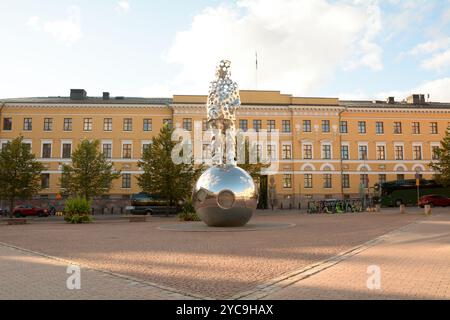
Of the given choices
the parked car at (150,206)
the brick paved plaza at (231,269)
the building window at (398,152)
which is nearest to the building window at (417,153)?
the building window at (398,152)

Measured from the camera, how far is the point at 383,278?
7.54 metres

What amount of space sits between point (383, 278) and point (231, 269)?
293cm

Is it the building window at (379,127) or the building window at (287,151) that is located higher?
the building window at (379,127)

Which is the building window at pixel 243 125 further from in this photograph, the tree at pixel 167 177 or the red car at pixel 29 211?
the red car at pixel 29 211

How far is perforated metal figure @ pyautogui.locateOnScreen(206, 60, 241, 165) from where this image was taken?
64.7ft

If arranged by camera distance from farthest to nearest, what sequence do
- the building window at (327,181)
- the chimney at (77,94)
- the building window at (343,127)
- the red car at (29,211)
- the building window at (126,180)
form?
the chimney at (77,94), the building window at (343,127), the building window at (327,181), the building window at (126,180), the red car at (29,211)

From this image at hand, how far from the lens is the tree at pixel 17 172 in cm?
4225

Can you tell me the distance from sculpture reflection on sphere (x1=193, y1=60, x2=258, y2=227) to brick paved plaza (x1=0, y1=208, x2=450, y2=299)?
12.8 feet

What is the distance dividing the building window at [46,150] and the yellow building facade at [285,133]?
5.2 inches

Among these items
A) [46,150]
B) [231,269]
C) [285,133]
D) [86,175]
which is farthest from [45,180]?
[231,269]

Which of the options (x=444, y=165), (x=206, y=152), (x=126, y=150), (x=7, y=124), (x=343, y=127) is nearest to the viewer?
(x=444, y=165)

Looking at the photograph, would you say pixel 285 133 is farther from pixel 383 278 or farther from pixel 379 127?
pixel 383 278
